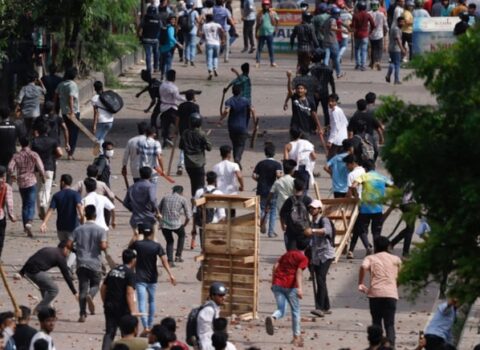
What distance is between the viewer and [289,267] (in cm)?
1880

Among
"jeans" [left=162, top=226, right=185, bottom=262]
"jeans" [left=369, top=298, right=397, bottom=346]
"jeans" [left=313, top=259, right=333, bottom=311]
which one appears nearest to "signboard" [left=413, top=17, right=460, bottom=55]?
"jeans" [left=162, top=226, right=185, bottom=262]

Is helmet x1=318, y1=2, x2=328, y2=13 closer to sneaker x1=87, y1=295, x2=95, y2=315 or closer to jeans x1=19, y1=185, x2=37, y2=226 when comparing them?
jeans x1=19, y1=185, x2=37, y2=226

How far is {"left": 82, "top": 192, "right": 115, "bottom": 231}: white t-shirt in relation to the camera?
21172 millimetres

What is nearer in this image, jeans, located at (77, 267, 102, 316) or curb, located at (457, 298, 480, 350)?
curb, located at (457, 298, 480, 350)

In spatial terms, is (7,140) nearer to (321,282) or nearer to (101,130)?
(101,130)

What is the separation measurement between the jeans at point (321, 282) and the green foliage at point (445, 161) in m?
6.48

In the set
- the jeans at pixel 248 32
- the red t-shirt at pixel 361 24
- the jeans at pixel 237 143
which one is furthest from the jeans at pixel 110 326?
the jeans at pixel 248 32

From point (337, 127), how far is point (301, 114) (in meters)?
0.76

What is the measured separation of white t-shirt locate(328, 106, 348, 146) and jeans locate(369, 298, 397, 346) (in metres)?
8.31

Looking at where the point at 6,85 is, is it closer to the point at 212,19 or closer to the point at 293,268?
the point at 212,19

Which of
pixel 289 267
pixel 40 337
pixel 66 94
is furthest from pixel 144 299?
pixel 66 94

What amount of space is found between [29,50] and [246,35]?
12.0 metres

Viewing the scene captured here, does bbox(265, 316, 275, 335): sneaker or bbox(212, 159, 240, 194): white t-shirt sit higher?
bbox(212, 159, 240, 194): white t-shirt

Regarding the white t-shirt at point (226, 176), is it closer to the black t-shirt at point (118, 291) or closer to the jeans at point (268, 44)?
the black t-shirt at point (118, 291)
